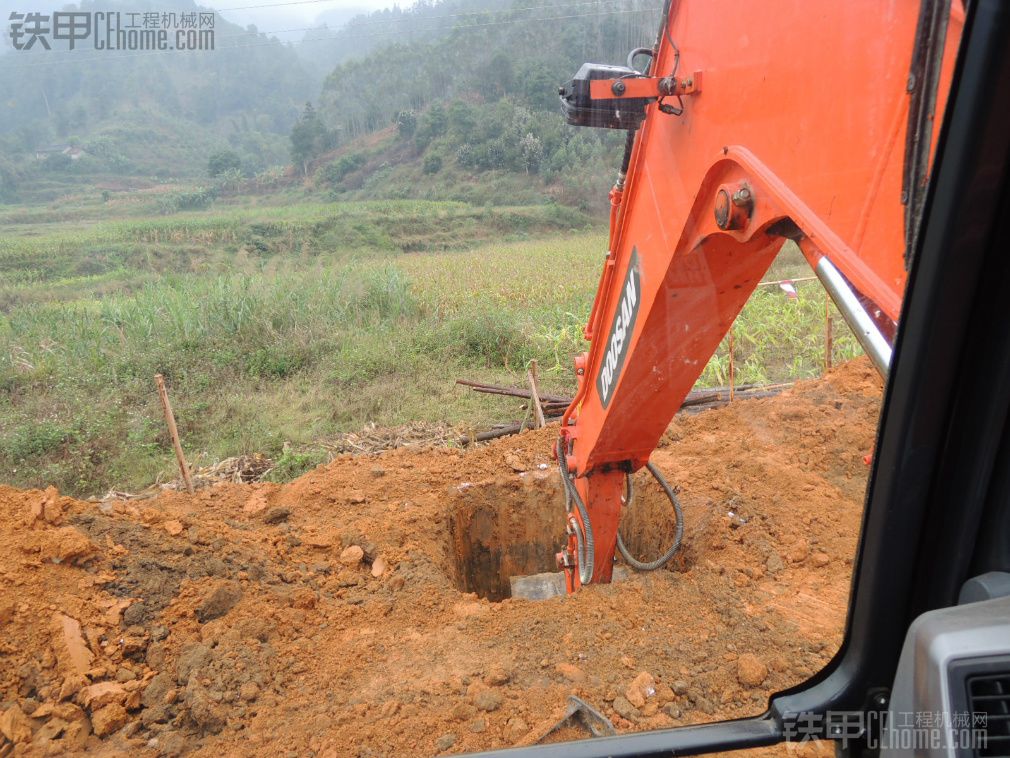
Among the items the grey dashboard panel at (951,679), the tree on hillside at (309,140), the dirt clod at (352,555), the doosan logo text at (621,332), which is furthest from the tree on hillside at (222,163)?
the grey dashboard panel at (951,679)

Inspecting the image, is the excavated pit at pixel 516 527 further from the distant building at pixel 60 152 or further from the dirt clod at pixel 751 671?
the distant building at pixel 60 152

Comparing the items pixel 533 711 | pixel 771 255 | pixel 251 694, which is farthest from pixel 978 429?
pixel 251 694

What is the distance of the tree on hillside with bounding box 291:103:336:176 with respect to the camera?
119 ft

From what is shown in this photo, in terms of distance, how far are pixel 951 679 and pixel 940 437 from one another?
0.40 meters

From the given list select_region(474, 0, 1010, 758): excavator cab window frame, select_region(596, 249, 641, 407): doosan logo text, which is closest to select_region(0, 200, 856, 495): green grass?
select_region(596, 249, 641, 407): doosan logo text

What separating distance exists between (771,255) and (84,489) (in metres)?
6.60

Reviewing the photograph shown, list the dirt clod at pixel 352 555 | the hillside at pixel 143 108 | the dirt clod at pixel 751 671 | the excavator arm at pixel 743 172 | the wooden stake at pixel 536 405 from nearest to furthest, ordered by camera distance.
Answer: the excavator arm at pixel 743 172 → the dirt clod at pixel 751 671 → the dirt clod at pixel 352 555 → the wooden stake at pixel 536 405 → the hillside at pixel 143 108

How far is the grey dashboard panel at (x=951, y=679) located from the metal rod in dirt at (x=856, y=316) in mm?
424

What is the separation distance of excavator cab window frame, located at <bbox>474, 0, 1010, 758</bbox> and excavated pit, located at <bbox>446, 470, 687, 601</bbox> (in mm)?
3696

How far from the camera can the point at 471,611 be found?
3387 mm

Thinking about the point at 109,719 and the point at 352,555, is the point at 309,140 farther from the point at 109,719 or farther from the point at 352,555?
the point at 109,719

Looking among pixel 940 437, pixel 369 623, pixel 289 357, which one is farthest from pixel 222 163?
pixel 940 437

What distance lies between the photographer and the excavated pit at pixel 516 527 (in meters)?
4.95

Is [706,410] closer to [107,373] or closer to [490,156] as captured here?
[107,373]
